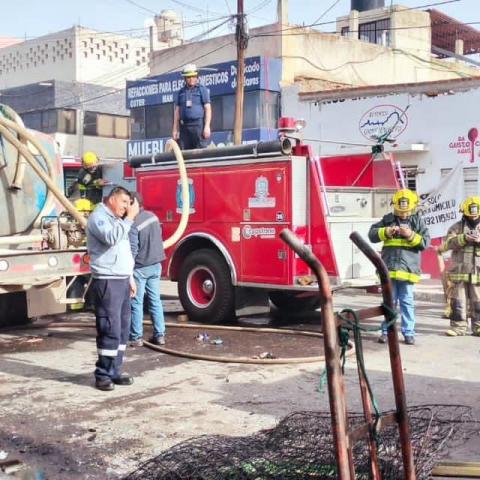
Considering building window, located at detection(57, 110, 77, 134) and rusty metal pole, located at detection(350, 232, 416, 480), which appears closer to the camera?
rusty metal pole, located at detection(350, 232, 416, 480)

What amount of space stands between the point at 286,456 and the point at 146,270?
14.6 feet

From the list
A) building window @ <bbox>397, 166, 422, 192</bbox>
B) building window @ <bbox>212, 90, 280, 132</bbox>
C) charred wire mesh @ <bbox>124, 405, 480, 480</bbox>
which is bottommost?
charred wire mesh @ <bbox>124, 405, 480, 480</bbox>

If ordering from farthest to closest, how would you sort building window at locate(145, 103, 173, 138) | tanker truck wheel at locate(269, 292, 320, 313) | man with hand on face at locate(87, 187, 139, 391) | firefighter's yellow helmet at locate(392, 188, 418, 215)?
building window at locate(145, 103, 173, 138) → tanker truck wheel at locate(269, 292, 320, 313) → firefighter's yellow helmet at locate(392, 188, 418, 215) → man with hand on face at locate(87, 187, 139, 391)

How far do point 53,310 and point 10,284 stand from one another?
73cm

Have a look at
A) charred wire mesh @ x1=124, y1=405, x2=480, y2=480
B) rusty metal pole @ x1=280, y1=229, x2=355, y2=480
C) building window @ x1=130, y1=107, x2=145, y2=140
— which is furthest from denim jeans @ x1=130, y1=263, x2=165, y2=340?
building window @ x1=130, y1=107, x2=145, y2=140

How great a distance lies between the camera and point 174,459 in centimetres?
362

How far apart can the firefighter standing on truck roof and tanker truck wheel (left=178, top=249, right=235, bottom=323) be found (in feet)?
6.64

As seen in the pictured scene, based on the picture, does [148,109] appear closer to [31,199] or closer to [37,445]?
[31,199]

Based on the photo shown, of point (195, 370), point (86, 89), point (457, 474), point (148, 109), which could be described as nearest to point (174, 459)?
A: point (457, 474)

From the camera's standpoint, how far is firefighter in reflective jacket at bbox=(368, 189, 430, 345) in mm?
8055

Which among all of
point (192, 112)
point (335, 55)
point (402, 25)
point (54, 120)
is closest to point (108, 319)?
point (192, 112)

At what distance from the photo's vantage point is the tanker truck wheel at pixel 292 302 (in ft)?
33.6

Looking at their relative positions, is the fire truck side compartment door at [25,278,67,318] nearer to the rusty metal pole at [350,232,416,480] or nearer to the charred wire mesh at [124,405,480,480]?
the charred wire mesh at [124,405,480,480]

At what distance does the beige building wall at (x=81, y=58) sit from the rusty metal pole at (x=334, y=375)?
158 feet
